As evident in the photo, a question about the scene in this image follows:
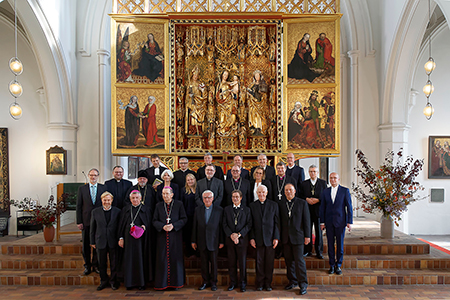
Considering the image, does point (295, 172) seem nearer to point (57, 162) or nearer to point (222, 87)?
point (222, 87)

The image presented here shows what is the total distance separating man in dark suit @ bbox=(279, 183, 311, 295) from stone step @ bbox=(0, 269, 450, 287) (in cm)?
42

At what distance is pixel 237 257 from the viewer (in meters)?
5.76

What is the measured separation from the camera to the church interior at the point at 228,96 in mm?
7105

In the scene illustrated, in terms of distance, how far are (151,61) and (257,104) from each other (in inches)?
109

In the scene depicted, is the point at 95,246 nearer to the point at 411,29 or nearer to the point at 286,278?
the point at 286,278

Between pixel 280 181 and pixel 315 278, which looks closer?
pixel 315 278

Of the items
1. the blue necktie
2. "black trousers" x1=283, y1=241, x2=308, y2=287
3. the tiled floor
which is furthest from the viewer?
the blue necktie

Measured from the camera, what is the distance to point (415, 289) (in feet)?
18.8

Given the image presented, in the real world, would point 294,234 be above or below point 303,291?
above

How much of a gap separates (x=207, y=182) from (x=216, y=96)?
302 cm

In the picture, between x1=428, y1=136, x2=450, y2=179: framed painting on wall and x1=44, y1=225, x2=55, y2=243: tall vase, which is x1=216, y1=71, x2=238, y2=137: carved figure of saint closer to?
x1=44, y1=225, x2=55, y2=243: tall vase

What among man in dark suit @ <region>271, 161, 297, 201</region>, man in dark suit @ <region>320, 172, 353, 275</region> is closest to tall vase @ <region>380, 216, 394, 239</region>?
man in dark suit @ <region>320, 172, 353, 275</region>

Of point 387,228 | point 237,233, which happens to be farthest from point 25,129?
point 387,228

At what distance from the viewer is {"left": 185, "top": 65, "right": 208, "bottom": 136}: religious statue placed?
8578 mm
